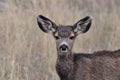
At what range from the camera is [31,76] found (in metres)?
11.3

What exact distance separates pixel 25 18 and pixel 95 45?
1448 mm

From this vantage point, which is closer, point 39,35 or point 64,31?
point 64,31

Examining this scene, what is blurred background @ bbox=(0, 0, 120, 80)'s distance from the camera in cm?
1138

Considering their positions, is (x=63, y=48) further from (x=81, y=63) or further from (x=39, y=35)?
(x=39, y=35)

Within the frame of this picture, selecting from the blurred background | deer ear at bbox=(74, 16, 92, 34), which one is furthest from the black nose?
the blurred background

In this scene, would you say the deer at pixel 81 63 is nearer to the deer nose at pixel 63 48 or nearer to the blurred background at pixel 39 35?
the deer nose at pixel 63 48

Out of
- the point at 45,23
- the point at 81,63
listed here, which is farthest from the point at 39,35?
the point at 81,63

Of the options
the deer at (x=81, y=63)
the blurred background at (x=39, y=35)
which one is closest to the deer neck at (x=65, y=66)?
the deer at (x=81, y=63)

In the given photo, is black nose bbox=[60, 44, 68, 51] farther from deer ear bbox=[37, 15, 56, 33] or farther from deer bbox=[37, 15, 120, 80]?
deer ear bbox=[37, 15, 56, 33]

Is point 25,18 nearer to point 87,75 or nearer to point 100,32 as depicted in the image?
point 100,32

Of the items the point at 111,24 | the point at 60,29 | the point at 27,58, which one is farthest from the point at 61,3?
the point at 60,29

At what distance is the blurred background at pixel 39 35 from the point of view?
37.3 ft

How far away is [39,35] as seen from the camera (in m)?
12.7

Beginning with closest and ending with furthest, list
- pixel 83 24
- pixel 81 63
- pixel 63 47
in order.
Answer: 1. pixel 63 47
2. pixel 81 63
3. pixel 83 24
